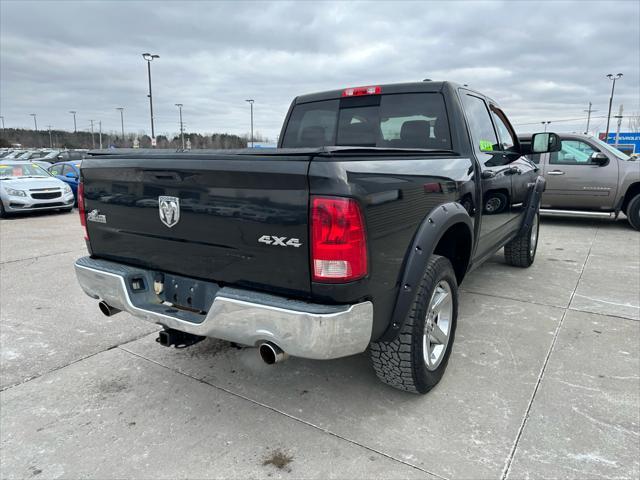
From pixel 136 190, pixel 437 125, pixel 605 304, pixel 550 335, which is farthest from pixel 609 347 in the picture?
pixel 136 190

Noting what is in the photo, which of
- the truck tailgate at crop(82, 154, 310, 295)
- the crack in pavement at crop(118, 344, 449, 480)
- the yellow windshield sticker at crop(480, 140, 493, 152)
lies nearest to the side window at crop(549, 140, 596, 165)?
the yellow windshield sticker at crop(480, 140, 493, 152)

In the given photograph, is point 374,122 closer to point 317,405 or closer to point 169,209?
point 169,209

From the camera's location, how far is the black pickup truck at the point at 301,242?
2.02 m

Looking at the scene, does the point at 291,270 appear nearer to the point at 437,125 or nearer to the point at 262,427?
the point at 262,427

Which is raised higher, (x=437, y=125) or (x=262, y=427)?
(x=437, y=125)

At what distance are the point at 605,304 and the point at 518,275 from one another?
3.77ft

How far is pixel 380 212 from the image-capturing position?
7.08 ft

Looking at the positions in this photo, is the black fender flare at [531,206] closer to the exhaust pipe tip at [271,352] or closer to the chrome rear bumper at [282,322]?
the chrome rear bumper at [282,322]

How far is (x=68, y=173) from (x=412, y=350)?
14.7 meters

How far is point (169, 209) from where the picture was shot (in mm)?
2436

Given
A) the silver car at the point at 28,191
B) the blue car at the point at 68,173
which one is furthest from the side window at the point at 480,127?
the blue car at the point at 68,173

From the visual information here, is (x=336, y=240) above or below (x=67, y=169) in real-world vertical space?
above

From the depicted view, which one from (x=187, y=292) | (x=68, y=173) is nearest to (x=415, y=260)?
(x=187, y=292)

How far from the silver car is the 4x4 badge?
10577mm
